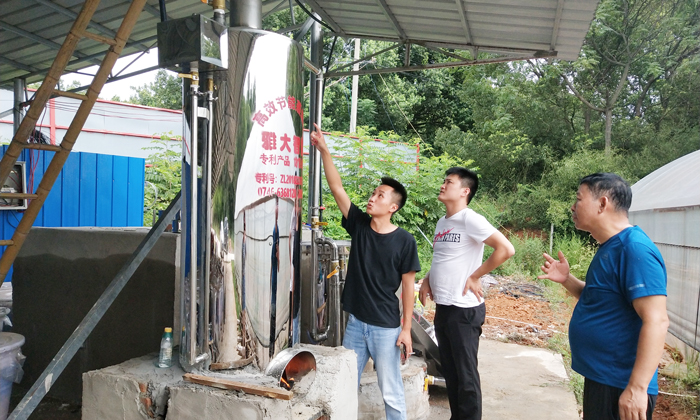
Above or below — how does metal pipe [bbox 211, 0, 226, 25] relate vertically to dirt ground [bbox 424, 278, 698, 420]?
above

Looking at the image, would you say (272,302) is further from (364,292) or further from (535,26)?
(535,26)

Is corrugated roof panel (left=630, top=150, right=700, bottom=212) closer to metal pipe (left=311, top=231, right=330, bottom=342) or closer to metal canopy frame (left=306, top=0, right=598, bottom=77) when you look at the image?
metal canopy frame (left=306, top=0, right=598, bottom=77)

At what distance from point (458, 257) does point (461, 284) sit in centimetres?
18

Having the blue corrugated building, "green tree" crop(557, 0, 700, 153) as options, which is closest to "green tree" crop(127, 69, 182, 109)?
"green tree" crop(557, 0, 700, 153)

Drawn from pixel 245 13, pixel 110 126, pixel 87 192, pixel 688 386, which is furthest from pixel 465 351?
pixel 110 126

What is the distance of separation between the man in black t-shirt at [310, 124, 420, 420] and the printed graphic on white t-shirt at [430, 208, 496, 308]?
1.04 feet

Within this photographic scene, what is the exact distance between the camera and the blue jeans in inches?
126

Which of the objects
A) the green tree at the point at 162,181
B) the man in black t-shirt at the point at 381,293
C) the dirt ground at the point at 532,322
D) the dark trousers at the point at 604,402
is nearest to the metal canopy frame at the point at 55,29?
the man in black t-shirt at the point at 381,293

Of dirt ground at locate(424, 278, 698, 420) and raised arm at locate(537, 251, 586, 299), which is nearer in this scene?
raised arm at locate(537, 251, 586, 299)

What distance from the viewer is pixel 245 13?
2711 millimetres

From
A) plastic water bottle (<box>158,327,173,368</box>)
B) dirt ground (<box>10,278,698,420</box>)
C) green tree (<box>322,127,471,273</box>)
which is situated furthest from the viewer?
green tree (<box>322,127,471,273</box>)

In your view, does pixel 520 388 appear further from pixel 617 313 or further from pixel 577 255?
pixel 577 255

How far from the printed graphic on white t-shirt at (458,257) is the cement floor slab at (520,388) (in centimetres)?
155

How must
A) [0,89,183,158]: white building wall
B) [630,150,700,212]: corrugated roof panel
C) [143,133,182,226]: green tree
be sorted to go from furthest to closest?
[0,89,183,158]: white building wall
[143,133,182,226]: green tree
[630,150,700,212]: corrugated roof panel
